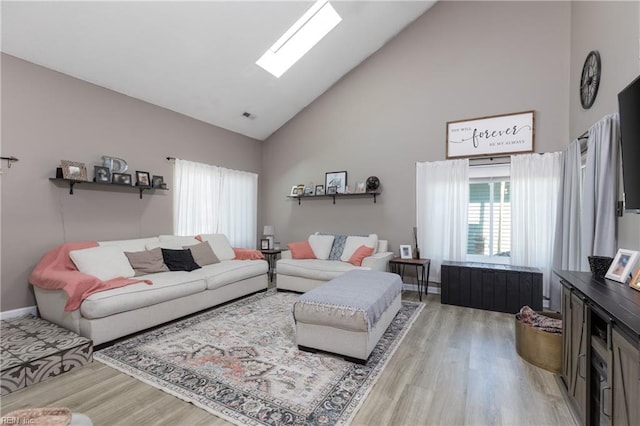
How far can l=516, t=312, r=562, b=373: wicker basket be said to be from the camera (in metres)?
2.30

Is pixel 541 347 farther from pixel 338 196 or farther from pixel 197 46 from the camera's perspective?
pixel 197 46

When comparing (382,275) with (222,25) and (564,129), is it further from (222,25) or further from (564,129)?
(222,25)

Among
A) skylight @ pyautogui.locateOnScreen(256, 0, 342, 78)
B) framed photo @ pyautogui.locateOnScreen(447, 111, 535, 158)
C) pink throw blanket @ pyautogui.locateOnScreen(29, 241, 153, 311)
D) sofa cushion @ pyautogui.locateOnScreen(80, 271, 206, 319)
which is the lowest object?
sofa cushion @ pyautogui.locateOnScreen(80, 271, 206, 319)

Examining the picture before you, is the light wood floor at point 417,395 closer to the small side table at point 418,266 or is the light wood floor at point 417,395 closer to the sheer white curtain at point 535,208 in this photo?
the small side table at point 418,266

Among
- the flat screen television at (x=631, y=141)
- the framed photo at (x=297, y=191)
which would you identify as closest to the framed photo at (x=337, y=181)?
the framed photo at (x=297, y=191)

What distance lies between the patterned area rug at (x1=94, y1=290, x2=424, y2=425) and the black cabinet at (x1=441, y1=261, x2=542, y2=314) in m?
1.00

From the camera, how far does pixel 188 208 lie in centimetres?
488

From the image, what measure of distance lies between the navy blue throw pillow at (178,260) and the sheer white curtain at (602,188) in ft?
13.8

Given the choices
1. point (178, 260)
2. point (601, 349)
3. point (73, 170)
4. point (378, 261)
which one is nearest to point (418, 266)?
point (378, 261)

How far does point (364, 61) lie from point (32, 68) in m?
4.48

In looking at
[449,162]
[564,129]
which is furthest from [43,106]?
[564,129]

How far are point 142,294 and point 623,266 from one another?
3.79 meters

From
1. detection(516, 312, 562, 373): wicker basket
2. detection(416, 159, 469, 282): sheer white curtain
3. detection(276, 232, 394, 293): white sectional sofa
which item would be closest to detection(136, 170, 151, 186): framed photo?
detection(276, 232, 394, 293): white sectional sofa

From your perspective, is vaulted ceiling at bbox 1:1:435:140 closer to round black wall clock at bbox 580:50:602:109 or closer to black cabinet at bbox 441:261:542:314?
round black wall clock at bbox 580:50:602:109
